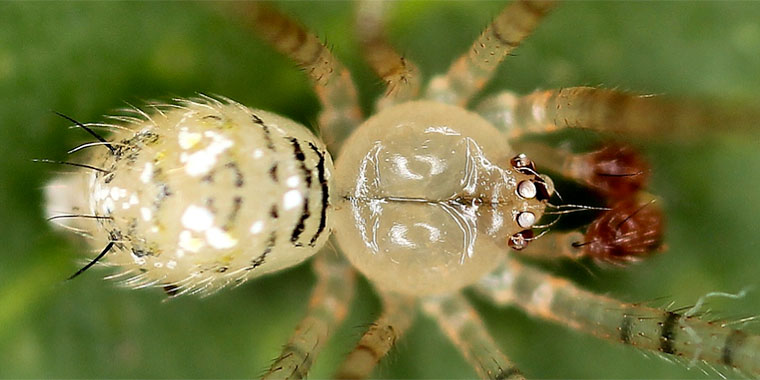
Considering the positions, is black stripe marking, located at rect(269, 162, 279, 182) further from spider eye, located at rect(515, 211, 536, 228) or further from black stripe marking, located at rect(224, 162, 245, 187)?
spider eye, located at rect(515, 211, 536, 228)

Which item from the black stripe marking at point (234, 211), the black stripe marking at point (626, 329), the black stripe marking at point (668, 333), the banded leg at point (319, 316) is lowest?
the banded leg at point (319, 316)

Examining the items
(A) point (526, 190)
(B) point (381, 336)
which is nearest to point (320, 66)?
(A) point (526, 190)

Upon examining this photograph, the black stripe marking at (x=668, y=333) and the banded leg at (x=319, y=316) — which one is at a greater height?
the black stripe marking at (x=668, y=333)

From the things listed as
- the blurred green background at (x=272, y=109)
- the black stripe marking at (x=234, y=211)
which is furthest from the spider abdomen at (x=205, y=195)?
the blurred green background at (x=272, y=109)

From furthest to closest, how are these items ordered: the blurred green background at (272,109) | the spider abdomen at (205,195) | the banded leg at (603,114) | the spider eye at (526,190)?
the spider eye at (526,190)
the blurred green background at (272,109)
the spider abdomen at (205,195)
the banded leg at (603,114)

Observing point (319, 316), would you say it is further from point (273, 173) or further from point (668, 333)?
point (668, 333)

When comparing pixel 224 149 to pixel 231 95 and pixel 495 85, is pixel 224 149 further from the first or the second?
pixel 495 85

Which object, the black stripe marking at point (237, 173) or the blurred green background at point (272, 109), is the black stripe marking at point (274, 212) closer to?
the black stripe marking at point (237, 173)

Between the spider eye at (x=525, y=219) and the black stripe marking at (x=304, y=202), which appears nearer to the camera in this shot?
the black stripe marking at (x=304, y=202)

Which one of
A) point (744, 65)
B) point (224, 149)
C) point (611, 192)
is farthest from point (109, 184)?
point (744, 65)
